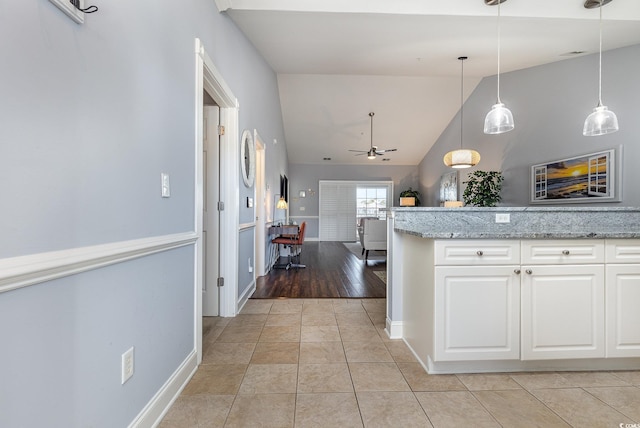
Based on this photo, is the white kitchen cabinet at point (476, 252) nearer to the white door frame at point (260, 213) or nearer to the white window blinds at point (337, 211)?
the white door frame at point (260, 213)

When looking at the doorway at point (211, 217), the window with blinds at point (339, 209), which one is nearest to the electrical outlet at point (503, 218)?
the doorway at point (211, 217)

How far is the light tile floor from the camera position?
145 centimetres

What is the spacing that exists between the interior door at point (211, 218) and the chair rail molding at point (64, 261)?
148 cm

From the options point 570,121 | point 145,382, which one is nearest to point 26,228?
point 145,382

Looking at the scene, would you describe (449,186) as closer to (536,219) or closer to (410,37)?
(410,37)

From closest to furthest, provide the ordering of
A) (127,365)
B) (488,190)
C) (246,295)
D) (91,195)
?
(91,195)
(127,365)
(246,295)
(488,190)

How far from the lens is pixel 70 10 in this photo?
900mm

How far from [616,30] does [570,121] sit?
1.30 m

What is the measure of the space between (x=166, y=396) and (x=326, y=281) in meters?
2.88

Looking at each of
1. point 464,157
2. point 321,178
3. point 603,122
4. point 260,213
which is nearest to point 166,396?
point 260,213

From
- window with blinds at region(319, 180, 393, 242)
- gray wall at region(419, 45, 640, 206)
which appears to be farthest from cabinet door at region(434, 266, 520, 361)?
window with blinds at region(319, 180, 393, 242)

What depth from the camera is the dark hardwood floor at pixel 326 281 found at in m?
3.59

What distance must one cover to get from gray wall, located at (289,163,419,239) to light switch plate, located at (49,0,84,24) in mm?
8769

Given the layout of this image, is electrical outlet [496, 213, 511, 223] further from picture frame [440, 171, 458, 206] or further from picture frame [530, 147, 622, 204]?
picture frame [440, 171, 458, 206]
